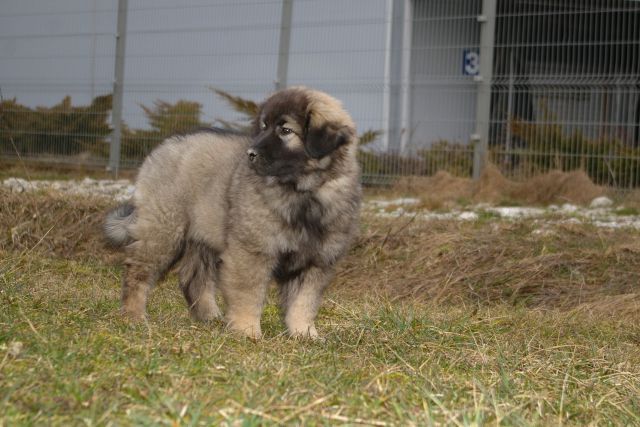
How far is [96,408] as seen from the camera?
2730 millimetres

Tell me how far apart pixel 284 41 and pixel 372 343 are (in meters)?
8.22

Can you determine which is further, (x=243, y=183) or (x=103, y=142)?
(x=103, y=142)

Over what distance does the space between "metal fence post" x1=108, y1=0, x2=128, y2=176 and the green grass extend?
8266mm

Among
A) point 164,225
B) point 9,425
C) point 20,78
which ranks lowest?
point 9,425

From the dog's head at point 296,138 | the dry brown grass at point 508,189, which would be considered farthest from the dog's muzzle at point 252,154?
the dry brown grass at point 508,189

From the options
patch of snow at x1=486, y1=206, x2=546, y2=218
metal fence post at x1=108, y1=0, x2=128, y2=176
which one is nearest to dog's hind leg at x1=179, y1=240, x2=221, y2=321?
patch of snow at x1=486, y1=206, x2=546, y2=218

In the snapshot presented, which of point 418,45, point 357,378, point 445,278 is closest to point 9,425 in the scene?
point 357,378

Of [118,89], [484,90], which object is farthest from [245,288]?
[118,89]

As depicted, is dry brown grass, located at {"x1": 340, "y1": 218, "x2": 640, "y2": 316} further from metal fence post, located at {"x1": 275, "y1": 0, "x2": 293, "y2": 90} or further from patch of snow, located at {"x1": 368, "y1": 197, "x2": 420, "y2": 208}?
metal fence post, located at {"x1": 275, "y1": 0, "x2": 293, "y2": 90}

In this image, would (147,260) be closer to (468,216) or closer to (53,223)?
(53,223)

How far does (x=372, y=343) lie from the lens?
166 inches

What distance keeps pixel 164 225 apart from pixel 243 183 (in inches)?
25.7

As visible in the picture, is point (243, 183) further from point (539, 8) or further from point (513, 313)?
point (539, 8)

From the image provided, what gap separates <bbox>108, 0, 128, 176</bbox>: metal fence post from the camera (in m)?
13.4
